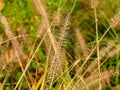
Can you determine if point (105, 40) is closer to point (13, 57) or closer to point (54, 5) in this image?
point (54, 5)

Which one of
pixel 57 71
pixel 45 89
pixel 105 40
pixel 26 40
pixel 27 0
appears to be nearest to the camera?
pixel 57 71

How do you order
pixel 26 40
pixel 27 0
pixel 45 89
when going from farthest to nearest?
pixel 27 0 → pixel 26 40 → pixel 45 89

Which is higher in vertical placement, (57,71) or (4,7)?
(4,7)

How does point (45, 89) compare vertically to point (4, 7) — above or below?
below

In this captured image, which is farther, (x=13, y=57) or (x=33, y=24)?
(x=33, y=24)

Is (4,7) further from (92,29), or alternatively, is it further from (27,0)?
(92,29)

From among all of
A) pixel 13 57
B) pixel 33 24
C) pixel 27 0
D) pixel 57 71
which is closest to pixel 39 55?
pixel 33 24

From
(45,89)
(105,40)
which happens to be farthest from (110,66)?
(45,89)

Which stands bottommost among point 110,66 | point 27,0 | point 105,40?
point 110,66

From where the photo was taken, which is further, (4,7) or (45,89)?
(4,7)
